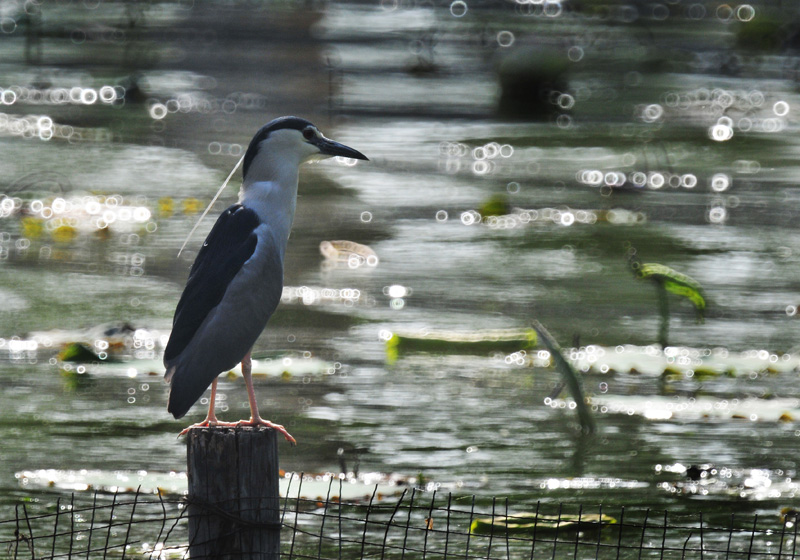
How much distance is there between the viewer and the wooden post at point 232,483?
3434 mm

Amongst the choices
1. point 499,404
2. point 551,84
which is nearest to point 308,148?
point 499,404

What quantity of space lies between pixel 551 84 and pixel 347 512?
14.6m

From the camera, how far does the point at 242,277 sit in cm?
449

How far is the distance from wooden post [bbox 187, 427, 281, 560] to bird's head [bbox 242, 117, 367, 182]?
1561mm

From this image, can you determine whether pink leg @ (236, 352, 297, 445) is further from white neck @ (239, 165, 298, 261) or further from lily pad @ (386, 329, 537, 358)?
lily pad @ (386, 329, 537, 358)

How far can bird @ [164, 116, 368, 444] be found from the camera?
427 centimetres

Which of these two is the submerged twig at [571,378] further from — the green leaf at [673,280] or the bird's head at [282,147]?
the bird's head at [282,147]

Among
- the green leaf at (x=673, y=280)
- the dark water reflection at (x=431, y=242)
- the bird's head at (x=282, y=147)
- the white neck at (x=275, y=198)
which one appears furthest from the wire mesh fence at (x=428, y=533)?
the green leaf at (x=673, y=280)

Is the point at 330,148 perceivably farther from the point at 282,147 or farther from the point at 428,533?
the point at 428,533

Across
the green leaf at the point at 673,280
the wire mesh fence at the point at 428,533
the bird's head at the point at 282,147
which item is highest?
the bird's head at the point at 282,147

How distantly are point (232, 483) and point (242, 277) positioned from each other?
3.83ft

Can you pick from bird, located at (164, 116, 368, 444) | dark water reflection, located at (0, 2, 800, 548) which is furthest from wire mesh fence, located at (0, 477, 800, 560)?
bird, located at (164, 116, 368, 444)

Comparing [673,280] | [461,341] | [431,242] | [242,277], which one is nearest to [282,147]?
[242,277]

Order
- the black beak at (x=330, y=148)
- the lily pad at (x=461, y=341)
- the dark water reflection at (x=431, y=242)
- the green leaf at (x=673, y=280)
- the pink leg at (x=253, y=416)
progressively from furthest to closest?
the lily pad at (x=461, y=341) → the green leaf at (x=673, y=280) → the dark water reflection at (x=431, y=242) → the black beak at (x=330, y=148) → the pink leg at (x=253, y=416)
